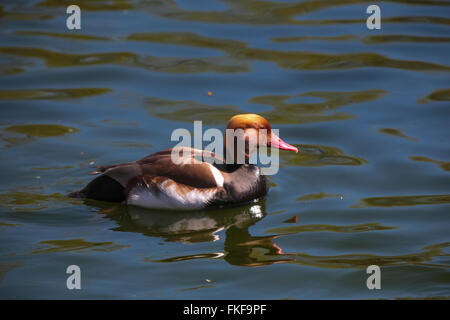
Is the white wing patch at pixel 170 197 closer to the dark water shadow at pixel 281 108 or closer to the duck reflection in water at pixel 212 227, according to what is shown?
the duck reflection in water at pixel 212 227

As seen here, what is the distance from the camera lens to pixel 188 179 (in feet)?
24.6

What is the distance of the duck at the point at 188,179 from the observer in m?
7.51

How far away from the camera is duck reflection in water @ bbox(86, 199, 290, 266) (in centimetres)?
669

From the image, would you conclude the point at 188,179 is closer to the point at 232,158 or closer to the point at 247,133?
the point at 232,158

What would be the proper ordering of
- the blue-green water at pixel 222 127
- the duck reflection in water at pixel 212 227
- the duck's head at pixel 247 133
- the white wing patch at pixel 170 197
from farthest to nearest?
the duck's head at pixel 247 133 → the white wing patch at pixel 170 197 → the duck reflection in water at pixel 212 227 → the blue-green water at pixel 222 127

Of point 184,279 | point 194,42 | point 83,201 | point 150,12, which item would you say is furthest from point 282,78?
point 184,279

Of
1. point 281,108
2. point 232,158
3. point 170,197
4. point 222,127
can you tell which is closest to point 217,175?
point 232,158

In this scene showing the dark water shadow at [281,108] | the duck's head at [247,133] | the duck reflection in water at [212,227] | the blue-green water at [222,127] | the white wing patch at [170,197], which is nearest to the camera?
the blue-green water at [222,127]

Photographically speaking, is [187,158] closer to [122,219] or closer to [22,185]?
[122,219]

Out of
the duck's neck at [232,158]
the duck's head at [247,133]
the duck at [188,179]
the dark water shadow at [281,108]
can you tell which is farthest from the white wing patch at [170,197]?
the dark water shadow at [281,108]

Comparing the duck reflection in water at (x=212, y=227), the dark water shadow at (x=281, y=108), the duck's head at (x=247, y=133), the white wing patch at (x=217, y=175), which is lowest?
the duck reflection in water at (x=212, y=227)

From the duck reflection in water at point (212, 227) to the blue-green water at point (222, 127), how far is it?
2 centimetres
